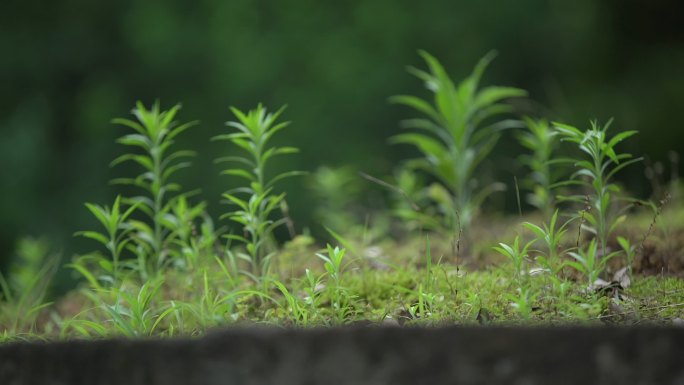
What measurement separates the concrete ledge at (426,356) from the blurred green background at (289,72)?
15.2ft

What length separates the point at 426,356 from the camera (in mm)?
1085

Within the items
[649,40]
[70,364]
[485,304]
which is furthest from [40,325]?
[649,40]

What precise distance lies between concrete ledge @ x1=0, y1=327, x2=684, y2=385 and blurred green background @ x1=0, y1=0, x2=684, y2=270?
4.62 m

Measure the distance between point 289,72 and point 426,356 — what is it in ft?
17.9

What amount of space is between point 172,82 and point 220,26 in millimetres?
720

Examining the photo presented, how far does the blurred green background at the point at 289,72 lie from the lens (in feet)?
19.2

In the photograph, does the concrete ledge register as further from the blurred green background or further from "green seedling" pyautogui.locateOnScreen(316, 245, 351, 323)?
the blurred green background

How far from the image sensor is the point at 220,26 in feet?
21.0

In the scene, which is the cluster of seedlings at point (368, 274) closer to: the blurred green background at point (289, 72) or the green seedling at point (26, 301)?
the green seedling at point (26, 301)

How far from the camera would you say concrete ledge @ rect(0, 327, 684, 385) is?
1064mm

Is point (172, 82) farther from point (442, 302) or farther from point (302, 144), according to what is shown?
point (442, 302)

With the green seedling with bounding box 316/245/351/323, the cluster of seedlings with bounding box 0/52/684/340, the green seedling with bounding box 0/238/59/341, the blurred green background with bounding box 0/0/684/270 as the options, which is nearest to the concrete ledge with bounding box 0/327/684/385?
the cluster of seedlings with bounding box 0/52/684/340

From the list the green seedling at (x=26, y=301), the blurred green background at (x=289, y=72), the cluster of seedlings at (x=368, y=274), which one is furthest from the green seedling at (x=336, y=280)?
the blurred green background at (x=289, y=72)

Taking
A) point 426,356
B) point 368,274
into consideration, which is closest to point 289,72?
point 368,274
